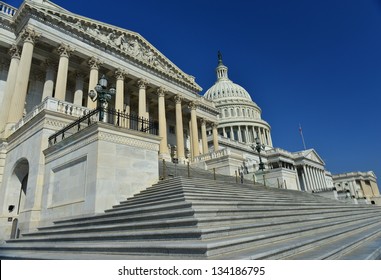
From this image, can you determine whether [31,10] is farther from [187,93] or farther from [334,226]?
[334,226]

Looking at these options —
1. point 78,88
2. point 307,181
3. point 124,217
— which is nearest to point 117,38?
point 78,88

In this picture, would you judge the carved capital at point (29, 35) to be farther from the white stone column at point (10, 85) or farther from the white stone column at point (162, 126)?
the white stone column at point (162, 126)

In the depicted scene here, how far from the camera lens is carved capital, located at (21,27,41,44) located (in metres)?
22.5

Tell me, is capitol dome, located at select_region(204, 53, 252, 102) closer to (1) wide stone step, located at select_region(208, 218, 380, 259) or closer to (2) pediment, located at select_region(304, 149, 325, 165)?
(2) pediment, located at select_region(304, 149, 325, 165)

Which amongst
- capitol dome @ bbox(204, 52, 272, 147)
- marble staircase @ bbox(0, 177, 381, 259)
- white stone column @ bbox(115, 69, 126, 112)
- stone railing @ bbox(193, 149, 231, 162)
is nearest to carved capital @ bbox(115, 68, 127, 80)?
white stone column @ bbox(115, 69, 126, 112)

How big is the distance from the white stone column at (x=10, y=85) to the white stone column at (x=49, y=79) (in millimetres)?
2795

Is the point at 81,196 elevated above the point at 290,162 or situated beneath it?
situated beneath

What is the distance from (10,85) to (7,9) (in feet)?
27.8

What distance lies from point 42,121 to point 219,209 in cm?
1256

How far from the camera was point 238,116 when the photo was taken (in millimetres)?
105125

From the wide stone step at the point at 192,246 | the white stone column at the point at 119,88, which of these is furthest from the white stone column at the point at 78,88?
the wide stone step at the point at 192,246

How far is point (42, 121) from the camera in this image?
50.2 feet
